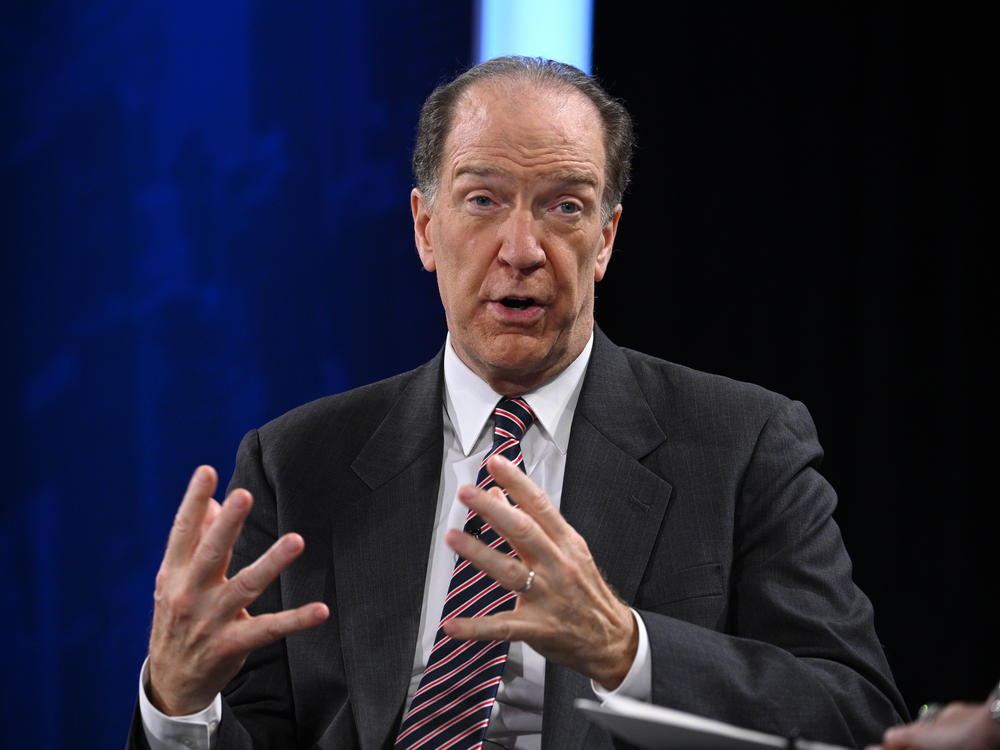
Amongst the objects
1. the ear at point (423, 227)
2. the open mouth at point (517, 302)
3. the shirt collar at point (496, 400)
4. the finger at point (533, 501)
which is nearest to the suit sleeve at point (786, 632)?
the finger at point (533, 501)

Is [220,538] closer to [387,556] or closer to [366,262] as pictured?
[387,556]

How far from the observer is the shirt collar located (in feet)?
6.27

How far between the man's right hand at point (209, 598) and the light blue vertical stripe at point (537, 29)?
1.79m

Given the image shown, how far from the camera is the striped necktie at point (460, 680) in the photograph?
1.63 metres

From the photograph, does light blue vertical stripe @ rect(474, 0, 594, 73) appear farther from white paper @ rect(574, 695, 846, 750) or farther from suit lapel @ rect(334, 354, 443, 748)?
white paper @ rect(574, 695, 846, 750)

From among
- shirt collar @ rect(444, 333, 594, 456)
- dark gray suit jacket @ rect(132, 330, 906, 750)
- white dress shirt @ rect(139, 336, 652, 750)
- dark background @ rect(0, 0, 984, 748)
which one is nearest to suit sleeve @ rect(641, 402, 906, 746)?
dark gray suit jacket @ rect(132, 330, 906, 750)

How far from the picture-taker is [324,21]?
9.05ft

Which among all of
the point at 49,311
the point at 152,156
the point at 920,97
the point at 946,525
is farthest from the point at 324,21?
the point at 946,525

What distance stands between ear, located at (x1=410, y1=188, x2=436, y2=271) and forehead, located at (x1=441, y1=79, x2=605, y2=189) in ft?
0.43

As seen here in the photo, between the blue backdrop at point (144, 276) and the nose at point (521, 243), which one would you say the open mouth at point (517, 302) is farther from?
the blue backdrop at point (144, 276)

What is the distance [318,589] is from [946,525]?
1.55m

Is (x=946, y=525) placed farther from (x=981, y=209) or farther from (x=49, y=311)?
(x=49, y=311)

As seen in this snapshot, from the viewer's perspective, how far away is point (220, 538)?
4.44 ft

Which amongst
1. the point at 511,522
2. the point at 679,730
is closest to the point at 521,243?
the point at 511,522
